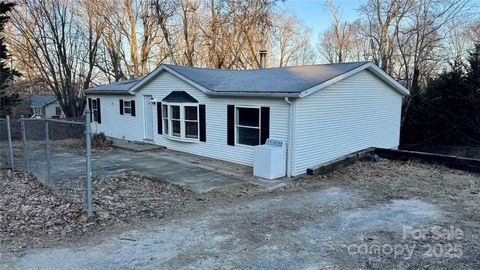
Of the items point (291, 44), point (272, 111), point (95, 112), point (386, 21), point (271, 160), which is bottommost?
point (271, 160)

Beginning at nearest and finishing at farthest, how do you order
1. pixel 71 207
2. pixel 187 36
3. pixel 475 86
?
pixel 71 207, pixel 475 86, pixel 187 36

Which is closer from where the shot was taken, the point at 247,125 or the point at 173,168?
the point at 173,168

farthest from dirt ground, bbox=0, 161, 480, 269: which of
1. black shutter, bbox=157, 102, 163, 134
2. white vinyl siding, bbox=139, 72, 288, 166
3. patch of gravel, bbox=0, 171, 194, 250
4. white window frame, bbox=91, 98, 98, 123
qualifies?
white window frame, bbox=91, 98, 98, 123

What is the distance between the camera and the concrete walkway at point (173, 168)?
26.3 feet

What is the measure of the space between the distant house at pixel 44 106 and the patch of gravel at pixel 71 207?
1454 inches

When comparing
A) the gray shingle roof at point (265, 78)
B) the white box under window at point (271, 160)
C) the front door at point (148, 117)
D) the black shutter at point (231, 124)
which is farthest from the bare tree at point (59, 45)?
the white box under window at point (271, 160)

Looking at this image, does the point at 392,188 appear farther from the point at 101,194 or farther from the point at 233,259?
the point at 101,194

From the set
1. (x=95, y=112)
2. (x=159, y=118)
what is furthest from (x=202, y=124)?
(x=95, y=112)

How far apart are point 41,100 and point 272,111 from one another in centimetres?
4166

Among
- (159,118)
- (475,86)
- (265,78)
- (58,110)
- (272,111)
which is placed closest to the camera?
(272,111)

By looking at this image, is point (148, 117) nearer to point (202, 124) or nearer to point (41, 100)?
point (202, 124)

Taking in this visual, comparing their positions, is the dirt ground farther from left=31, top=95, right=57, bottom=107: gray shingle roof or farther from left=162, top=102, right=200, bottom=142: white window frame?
left=31, top=95, right=57, bottom=107: gray shingle roof

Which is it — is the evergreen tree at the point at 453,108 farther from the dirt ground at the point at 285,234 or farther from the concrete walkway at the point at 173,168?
the concrete walkway at the point at 173,168

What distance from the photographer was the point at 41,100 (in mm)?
41594
